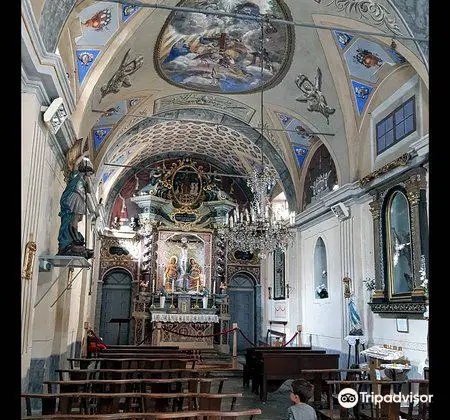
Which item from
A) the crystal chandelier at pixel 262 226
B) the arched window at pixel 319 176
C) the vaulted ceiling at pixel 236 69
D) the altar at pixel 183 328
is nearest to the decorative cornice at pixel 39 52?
the vaulted ceiling at pixel 236 69

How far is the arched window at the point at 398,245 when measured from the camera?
30.2ft

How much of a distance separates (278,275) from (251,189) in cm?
589

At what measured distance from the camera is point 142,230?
18.7 m

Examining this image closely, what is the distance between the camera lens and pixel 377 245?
33.7 feet

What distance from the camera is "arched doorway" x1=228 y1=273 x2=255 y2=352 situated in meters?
19.6

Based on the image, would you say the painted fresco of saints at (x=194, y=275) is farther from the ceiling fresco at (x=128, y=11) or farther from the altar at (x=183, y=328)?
the ceiling fresco at (x=128, y=11)

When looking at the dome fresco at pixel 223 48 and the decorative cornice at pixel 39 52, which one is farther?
the dome fresco at pixel 223 48

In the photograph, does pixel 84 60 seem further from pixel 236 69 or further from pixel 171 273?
pixel 171 273

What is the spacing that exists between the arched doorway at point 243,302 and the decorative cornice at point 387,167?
386 inches

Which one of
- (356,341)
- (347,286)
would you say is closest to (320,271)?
(347,286)

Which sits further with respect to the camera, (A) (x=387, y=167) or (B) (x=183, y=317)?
(B) (x=183, y=317)

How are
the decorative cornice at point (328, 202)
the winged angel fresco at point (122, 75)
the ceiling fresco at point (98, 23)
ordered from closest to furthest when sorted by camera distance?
the ceiling fresco at point (98, 23) < the winged angel fresco at point (122, 75) < the decorative cornice at point (328, 202)

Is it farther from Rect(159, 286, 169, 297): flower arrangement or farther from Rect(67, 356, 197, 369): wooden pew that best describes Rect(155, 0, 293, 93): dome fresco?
Rect(159, 286, 169, 297): flower arrangement
